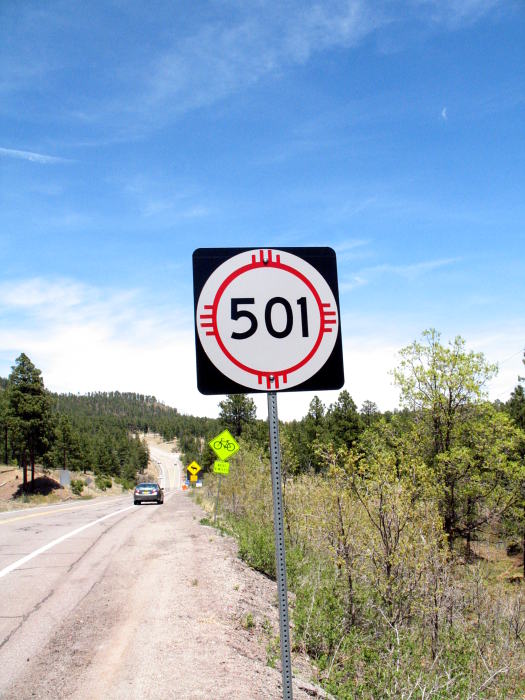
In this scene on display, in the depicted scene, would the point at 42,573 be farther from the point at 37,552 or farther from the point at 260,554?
the point at 260,554

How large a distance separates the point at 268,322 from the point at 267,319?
2 cm

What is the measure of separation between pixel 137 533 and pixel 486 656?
9389 mm

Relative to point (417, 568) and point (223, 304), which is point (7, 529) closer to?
point (417, 568)

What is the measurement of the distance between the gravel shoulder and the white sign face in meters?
3.48

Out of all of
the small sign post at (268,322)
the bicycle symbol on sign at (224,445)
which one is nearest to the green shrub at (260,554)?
the bicycle symbol on sign at (224,445)

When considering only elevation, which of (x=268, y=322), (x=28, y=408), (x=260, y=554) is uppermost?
(x=28, y=408)

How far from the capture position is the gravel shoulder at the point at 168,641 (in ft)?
15.3

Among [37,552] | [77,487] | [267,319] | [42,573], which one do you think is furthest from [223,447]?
[77,487]

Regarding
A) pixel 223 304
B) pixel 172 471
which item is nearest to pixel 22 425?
pixel 223 304

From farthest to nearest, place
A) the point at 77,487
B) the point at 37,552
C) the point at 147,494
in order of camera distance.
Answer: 1. the point at 77,487
2. the point at 147,494
3. the point at 37,552

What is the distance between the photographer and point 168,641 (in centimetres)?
575

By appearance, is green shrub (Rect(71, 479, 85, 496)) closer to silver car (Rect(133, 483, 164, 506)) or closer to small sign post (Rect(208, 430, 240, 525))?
silver car (Rect(133, 483, 164, 506))

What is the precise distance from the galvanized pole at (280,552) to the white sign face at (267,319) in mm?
170

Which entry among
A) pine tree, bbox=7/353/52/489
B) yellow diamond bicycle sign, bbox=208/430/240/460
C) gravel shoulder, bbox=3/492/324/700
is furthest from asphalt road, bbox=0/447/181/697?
pine tree, bbox=7/353/52/489
